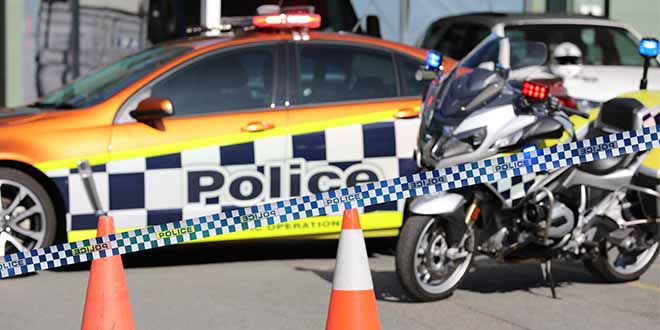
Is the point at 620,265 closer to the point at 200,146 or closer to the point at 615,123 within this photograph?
the point at 615,123

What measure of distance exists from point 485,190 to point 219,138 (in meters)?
2.01

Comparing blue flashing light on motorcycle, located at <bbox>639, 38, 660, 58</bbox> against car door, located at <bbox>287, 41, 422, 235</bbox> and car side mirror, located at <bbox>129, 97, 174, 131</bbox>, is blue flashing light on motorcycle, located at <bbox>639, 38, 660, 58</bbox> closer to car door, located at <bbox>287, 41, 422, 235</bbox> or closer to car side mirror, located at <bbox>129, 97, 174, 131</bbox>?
car door, located at <bbox>287, 41, 422, 235</bbox>

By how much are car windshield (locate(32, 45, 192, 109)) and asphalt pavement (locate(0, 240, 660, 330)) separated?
3.56 ft

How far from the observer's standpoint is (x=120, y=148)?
8.36m

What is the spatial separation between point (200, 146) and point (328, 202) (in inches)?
92.0

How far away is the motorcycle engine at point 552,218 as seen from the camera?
285 inches

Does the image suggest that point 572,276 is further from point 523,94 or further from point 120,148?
point 120,148

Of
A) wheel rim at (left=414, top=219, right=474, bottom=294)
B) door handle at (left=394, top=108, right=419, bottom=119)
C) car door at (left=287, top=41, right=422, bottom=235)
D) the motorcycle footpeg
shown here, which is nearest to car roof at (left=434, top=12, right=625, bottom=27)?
car door at (left=287, top=41, right=422, bottom=235)

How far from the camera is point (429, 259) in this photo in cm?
716

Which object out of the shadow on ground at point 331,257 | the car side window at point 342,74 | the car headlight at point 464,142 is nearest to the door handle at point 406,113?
the car side window at point 342,74

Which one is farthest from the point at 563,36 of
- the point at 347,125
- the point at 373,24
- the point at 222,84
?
the point at 222,84

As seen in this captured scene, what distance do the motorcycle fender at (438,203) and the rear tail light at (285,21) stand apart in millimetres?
2419

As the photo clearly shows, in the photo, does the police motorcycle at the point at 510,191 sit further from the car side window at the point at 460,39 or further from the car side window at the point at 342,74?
the car side window at the point at 460,39

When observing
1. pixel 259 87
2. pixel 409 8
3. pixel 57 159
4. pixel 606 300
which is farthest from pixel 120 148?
pixel 409 8
